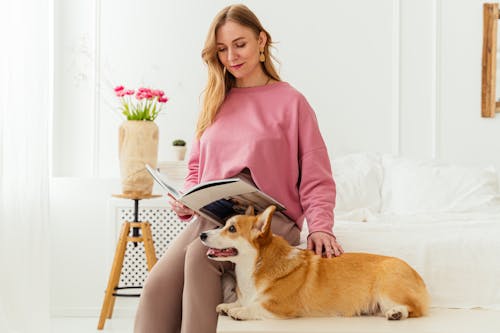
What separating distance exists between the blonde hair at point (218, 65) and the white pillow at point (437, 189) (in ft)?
4.27

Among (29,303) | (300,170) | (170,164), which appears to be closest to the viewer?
(300,170)

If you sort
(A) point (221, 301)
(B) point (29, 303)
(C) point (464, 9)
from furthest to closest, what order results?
(C) point (464, 9)
(B) point (29, 303)
(A) point (221, 301)

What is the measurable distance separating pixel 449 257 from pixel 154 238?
6.26 feet

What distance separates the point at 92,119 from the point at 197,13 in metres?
0.86

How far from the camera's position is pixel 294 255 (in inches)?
64.7

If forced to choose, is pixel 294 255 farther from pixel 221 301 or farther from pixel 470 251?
pixel 470 251

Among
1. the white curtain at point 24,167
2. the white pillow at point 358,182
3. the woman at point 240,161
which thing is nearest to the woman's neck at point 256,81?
the woman at point 240,161

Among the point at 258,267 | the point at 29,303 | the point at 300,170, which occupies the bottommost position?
the point at 29,303

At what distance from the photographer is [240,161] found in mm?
1877

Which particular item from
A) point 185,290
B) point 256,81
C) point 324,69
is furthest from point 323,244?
point 324,69

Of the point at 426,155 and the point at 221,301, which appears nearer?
the point at 221,301

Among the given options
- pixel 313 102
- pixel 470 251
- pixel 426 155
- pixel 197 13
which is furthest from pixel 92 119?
pixel 470 251

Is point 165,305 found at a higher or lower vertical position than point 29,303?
higher

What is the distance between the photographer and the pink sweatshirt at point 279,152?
1.86 meters
